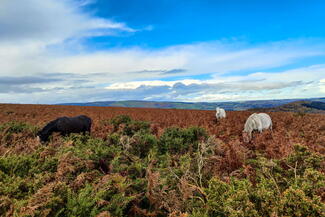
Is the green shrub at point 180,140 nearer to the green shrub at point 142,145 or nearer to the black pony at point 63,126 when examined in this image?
the green shrub at point 142,145

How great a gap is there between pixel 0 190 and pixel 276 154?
6582mm

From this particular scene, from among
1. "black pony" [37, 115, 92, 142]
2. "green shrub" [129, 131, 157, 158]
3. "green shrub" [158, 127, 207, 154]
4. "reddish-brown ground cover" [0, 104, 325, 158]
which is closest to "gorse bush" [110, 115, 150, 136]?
"reddish-brown ground cover" [0, 104, 325, 158]

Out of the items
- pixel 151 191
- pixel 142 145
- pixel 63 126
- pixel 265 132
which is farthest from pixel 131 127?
pixel 151 191

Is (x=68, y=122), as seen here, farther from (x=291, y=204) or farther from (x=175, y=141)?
(x=291, y=204)

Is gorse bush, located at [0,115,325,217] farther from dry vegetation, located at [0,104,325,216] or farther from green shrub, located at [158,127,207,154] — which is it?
green shrub, located at [158,127,207,154]

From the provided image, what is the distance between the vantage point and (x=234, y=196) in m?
2.36

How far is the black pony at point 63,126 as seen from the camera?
26.6 feet

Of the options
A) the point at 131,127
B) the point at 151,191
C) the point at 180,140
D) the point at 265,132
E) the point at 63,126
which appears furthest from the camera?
the point at 131,127

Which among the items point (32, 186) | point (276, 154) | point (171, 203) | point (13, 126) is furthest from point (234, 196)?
point (13, 126)

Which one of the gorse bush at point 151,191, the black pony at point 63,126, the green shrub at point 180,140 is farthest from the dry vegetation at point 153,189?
the black pony at point 63,126

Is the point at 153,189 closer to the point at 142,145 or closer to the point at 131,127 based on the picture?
the point at 142,145

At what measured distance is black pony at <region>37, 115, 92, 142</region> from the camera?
8.09 metres

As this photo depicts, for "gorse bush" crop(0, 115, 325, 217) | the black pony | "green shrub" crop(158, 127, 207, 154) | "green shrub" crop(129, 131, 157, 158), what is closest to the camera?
"gorse bush" crop(0, 115, 325, 217)

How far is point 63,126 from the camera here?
8711 millimetres
